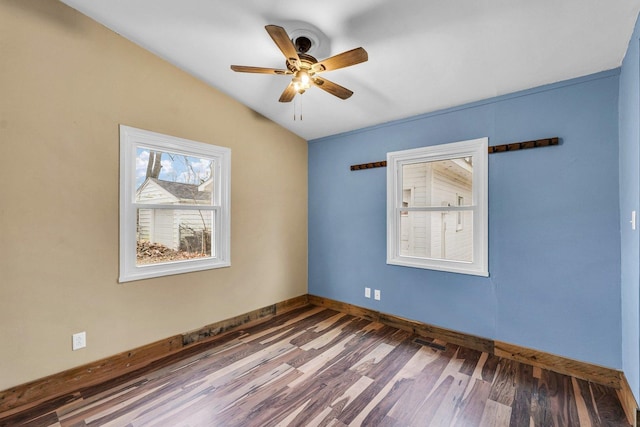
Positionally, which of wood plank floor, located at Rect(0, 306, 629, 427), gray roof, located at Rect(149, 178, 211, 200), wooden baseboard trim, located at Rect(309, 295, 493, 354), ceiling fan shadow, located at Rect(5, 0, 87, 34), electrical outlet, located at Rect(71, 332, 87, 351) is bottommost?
wood plank floor, located at Rect(0, 306, 629, 427)

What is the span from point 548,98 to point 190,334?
4179 mm

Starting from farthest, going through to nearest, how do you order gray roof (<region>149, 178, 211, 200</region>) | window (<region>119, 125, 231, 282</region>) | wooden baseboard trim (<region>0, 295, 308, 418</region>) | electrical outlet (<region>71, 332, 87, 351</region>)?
1. gray roof (<region>149, 178, 211, 200</region>)
2. window (<region>119, 125, 231, 282</region>)
3. electrical outlet (<region>71, 332, 87, 351</region>)
4. wooden baseboard trim (<region>0, 295, 308, 418</region>)

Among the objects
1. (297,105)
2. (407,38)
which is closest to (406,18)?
(407,38)

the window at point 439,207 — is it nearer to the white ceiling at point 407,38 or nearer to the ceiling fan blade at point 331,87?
the white ceiling at point 407,38

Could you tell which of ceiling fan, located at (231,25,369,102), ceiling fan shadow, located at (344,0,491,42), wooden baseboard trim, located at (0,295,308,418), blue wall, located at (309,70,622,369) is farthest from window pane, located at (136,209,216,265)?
ceiling fan shadow, located at (344,0,491,42)

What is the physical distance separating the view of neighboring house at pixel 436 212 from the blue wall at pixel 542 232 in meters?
0.36

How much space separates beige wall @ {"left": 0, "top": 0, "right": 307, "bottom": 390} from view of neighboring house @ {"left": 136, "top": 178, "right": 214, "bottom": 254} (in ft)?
0.94

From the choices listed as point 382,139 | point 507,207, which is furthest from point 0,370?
point 507,207

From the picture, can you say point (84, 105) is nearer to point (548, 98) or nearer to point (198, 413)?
point (198, 413)

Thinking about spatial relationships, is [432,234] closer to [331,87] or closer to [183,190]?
[331,87]

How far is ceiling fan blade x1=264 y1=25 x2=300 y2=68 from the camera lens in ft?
5.50

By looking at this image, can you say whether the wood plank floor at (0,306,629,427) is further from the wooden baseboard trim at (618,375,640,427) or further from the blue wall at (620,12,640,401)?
the blue wall at (620,12,640,401)

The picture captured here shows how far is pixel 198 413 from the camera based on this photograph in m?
1.92

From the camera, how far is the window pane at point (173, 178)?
8.91 ft
